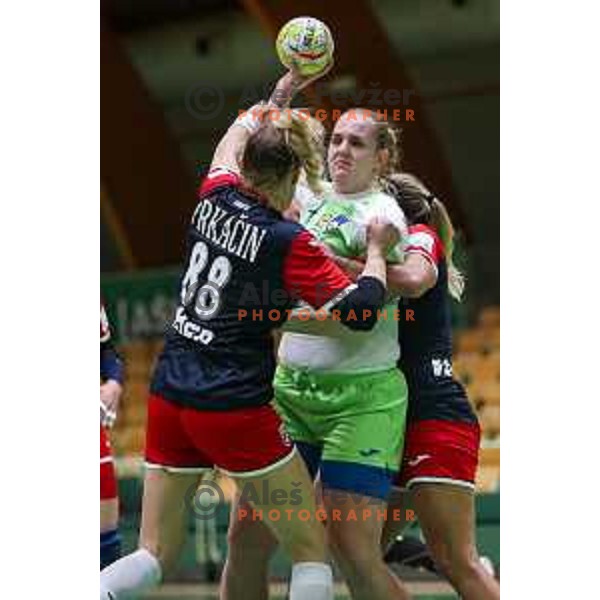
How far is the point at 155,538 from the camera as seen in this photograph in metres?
4.29

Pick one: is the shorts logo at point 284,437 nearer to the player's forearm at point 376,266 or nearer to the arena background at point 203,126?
the player's forearm at point 376,266

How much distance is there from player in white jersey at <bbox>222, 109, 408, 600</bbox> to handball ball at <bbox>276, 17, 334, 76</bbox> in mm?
204

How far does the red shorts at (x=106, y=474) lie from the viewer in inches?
200

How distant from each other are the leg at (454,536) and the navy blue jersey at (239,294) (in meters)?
0.64

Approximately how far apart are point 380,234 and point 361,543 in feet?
2.82

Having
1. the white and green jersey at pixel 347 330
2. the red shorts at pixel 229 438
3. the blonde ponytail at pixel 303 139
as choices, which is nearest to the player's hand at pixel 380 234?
the white and green jersey at pixel 347 330

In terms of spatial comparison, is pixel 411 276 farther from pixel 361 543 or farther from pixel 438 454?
pixel 361 543

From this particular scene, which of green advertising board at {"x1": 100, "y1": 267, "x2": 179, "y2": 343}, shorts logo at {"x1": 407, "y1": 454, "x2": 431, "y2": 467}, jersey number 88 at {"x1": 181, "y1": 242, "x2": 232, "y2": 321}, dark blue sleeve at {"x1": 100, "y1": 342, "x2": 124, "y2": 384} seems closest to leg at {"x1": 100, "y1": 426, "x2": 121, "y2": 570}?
dark blue sleeve at {"x1": 100, "y1": 342, "x2": 124, "y2": 384}

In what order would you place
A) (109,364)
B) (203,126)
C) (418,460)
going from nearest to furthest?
(418,460) → (109,364) → (203,126)

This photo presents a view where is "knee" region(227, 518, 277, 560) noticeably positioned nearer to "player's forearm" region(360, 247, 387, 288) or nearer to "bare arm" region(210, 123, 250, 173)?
"player's forearm" region(360, 247, 387, 288)

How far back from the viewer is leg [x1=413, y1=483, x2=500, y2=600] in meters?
4.55

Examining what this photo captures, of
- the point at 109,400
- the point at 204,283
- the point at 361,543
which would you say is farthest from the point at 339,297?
the point at 109,400

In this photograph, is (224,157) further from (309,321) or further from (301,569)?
(301,569)

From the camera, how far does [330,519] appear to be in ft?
14.6
